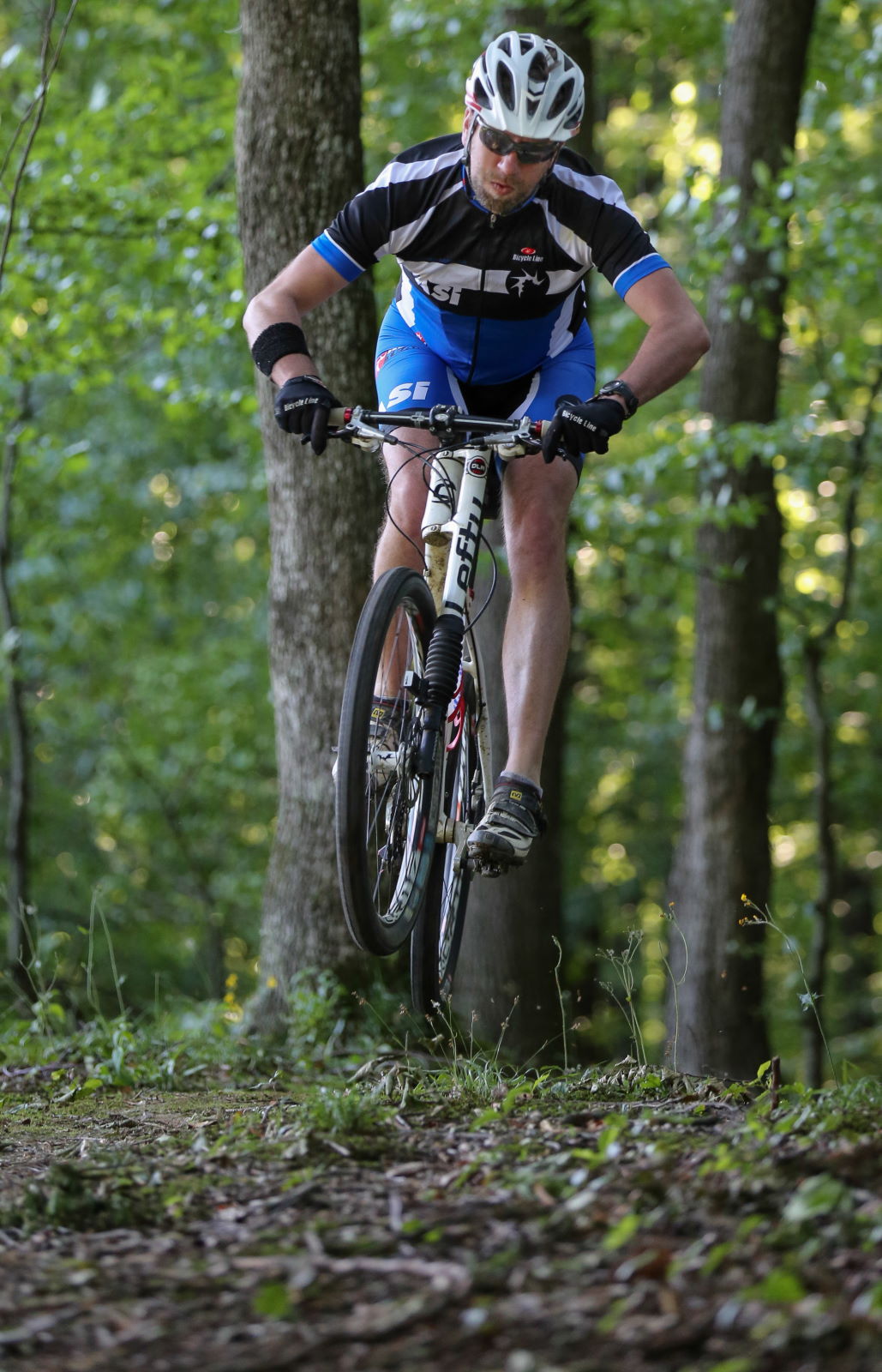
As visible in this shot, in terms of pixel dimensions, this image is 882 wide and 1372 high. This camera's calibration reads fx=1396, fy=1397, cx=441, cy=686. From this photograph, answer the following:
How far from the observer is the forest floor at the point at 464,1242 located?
198cm

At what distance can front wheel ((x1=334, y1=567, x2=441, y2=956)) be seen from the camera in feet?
12.1

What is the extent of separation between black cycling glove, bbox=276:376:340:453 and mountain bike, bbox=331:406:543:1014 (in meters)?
0.06

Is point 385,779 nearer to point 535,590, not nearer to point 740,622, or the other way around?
point 535,590

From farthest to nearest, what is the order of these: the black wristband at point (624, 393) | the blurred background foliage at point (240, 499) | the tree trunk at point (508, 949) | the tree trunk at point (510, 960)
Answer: the blurred background foliage at point (240, 499) < the tree trunk at point (510, 960) < the tree trunk at point (508, 949) < the black wristband at point (624, 393)

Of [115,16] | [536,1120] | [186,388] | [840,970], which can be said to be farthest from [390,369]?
[840,970]

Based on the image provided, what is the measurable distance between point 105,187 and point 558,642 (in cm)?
565

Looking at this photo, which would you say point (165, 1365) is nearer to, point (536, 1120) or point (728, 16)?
point (536, 1120)

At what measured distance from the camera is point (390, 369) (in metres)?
4.50

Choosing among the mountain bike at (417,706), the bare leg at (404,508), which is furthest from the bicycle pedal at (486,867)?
the bare leg at (404,508)

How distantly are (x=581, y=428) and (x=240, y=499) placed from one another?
1271 centimetres

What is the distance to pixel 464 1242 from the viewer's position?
7.73 feet

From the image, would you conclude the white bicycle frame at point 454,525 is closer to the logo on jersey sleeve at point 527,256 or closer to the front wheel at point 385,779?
the front wheel at point 385,779

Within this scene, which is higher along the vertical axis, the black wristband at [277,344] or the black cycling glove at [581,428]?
the black wristband at [277,344]

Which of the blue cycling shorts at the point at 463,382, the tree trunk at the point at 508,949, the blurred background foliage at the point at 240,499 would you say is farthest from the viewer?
the blurred background foliage at the point at 240,499
